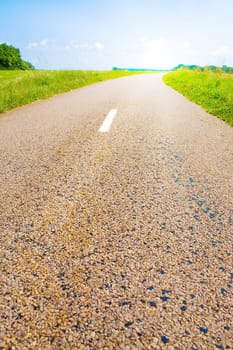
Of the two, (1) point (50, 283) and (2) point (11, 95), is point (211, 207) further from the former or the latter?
(2) point (11, 95)

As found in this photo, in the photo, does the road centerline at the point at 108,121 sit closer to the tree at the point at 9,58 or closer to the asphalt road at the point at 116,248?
the asphalt road at the point at 116,248

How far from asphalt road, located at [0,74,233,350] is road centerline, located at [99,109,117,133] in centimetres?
126

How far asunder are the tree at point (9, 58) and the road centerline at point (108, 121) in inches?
2911

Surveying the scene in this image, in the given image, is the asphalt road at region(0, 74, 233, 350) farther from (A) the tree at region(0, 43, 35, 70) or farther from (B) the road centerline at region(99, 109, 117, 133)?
(A) the tree at region(0, 43, 35, 70)

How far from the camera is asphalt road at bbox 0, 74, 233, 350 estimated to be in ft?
4.30

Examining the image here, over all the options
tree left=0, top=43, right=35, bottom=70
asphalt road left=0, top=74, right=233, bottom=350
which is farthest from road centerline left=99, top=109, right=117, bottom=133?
tree left=0, top=43, right=35, bottom=70

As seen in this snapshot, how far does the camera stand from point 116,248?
6.10 feet

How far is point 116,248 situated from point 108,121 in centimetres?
429

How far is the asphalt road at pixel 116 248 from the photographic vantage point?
1.31m

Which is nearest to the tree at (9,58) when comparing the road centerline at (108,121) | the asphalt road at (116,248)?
the road centerline at (108,121)

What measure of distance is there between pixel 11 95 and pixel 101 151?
6561mm

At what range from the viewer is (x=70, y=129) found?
5117mm

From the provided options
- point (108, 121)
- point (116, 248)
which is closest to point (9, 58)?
point (108, 121)

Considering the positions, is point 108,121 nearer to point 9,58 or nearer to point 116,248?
point 116,248
